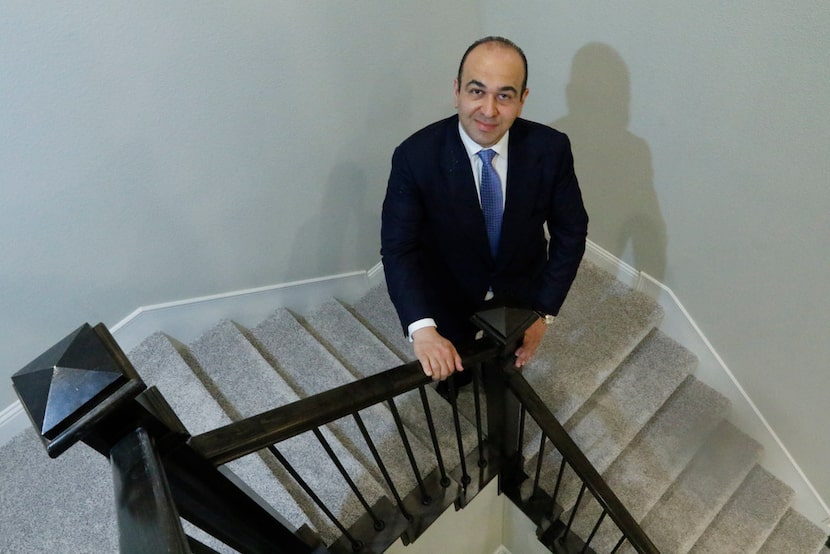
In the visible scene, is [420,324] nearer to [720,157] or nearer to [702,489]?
[720,157]

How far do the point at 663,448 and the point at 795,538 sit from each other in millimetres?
948

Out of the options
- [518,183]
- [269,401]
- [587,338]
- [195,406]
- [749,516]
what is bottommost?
[749,516]

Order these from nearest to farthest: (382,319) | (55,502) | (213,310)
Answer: (55,502), (213,310), (382,319)

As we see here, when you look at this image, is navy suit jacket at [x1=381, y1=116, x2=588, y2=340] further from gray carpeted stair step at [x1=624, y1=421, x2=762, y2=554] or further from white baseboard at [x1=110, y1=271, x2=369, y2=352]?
gray carpeted stair step at [x1=624, y1=421, x2=762, y2=554]

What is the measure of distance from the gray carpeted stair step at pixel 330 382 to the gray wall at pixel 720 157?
148cm

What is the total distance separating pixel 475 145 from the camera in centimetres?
140

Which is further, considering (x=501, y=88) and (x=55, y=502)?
(x=55, y=502)

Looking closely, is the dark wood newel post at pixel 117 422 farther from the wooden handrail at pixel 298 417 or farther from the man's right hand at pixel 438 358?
the man's right hand at pixel 438 358

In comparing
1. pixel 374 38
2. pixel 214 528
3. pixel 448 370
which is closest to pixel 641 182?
pixel 374 38

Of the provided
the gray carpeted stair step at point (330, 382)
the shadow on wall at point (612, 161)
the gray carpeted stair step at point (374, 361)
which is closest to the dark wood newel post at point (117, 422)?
the gray carpeted stair step at point (330, 382)

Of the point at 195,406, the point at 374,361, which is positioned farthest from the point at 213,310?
the point at 374,361

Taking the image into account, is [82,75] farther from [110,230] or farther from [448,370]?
[448,370]

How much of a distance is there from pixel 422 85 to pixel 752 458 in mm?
2554

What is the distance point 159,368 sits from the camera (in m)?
2.21
